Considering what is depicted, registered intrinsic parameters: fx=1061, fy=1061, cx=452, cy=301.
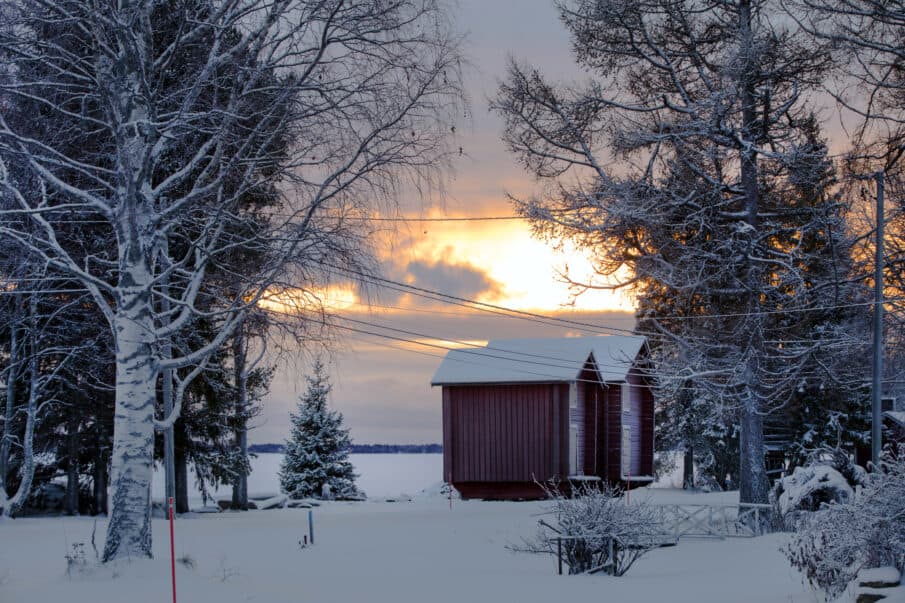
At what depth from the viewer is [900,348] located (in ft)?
100

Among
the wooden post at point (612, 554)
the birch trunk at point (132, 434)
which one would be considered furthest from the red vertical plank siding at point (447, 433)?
the birch trunk at point (132, 434)

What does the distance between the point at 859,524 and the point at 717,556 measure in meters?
9.56

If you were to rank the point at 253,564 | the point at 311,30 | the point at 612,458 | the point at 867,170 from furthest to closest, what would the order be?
the point at 612,458
the point at 867,170
the point at 253,564
the point at 311,30

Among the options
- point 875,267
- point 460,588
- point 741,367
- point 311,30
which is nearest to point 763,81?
point 875,267

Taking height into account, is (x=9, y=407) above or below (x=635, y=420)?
above

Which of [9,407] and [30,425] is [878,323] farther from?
Result: [9,407]

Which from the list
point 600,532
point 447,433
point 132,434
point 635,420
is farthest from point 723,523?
point 635,420

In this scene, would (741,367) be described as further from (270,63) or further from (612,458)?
(612,458)

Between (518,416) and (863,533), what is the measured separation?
103 ft

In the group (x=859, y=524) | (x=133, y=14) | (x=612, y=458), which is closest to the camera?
(x=859, y=524)

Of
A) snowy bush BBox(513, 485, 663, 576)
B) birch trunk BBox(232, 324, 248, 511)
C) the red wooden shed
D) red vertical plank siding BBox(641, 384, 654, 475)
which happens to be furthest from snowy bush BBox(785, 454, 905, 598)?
red vertical plank siding BBox(641, 384, 654, 475)

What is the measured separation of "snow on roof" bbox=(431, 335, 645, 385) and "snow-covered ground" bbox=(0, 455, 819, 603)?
1218 centimetres

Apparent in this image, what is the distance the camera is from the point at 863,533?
11.2 m

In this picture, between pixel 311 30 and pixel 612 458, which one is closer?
pixel 311 30
